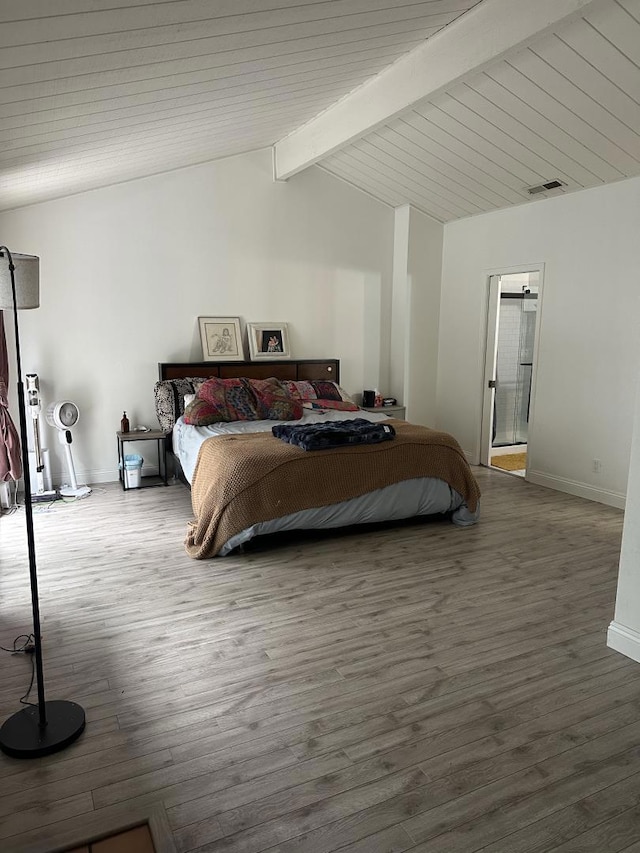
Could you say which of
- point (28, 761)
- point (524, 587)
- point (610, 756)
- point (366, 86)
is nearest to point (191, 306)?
point (366, 86)

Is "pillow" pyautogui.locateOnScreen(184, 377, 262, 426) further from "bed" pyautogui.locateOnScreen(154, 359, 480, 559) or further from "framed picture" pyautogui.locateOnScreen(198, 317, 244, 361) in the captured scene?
"framed picture" pyautogui.locateOnScreen(198, 317, 244, 361)

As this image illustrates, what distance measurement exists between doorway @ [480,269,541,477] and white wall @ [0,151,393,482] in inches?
53.2

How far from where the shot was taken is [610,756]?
205 cm

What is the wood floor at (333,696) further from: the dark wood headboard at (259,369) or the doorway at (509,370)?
the doorway at (509,370)

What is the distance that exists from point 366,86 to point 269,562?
3342mm

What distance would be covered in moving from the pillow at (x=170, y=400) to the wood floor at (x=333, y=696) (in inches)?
60.4

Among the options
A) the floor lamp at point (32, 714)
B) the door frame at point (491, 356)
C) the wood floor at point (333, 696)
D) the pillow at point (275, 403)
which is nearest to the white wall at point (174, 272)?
the pillow at point (275, 403)

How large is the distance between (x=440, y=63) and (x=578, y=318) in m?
2.43

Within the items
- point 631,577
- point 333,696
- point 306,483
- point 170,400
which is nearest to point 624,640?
point 631,577

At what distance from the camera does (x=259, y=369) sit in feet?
19.4

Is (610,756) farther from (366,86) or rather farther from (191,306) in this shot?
(191,306)

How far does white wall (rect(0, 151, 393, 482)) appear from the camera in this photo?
5.15 meters

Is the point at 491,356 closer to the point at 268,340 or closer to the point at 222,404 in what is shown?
the point at 268,340

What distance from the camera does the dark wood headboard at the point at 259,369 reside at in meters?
5.58
